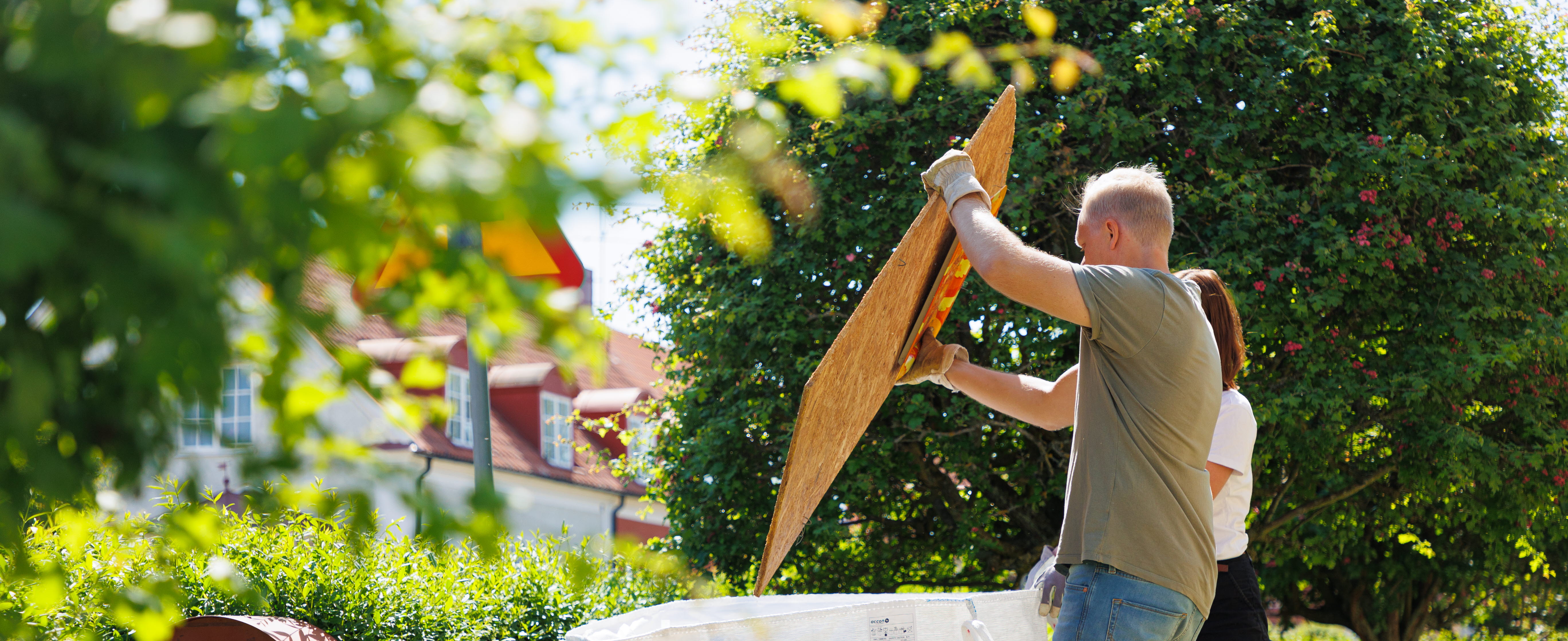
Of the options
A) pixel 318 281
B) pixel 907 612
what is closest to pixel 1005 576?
pixel 907 612

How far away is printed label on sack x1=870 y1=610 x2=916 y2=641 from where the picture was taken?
3385 mm

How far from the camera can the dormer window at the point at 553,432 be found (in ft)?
66.3

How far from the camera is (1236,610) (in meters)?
3.34

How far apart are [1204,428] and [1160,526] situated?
0.91 feet

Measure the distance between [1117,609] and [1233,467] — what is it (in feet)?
3.47

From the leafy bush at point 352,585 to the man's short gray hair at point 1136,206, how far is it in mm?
1276

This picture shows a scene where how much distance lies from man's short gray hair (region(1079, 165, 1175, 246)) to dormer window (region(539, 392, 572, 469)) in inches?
697

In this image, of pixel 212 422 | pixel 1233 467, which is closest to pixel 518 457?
pixel 1233 467

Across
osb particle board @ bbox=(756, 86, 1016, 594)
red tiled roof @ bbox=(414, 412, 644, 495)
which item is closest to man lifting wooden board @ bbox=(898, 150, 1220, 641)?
osb particle board @ bbox=(756, 86, 1016, 594)

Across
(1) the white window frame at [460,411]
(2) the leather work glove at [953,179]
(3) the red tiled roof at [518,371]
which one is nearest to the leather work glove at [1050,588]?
(2) the leather work glove at [953,179]

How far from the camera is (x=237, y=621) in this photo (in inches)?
133

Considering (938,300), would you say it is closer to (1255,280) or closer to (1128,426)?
(1128,426)

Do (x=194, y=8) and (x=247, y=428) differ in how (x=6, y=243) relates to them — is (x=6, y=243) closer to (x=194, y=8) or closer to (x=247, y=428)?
(x=194, y=8)

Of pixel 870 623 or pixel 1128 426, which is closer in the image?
pixel 1128 426
